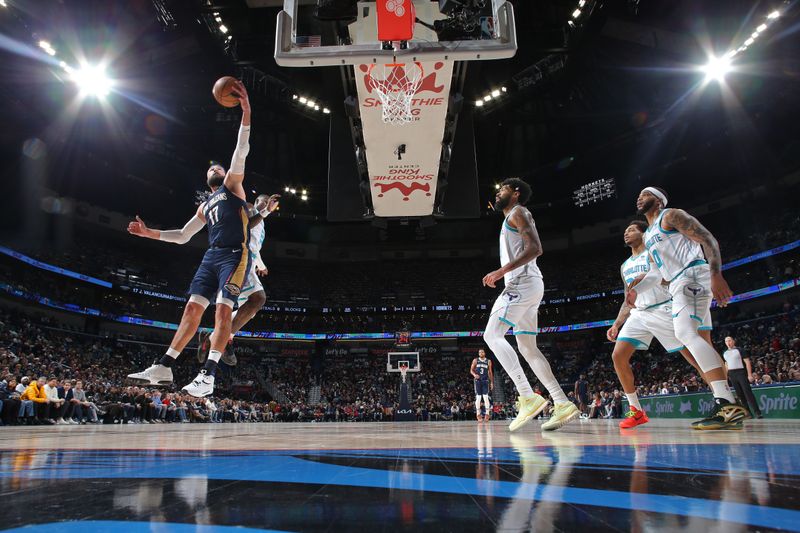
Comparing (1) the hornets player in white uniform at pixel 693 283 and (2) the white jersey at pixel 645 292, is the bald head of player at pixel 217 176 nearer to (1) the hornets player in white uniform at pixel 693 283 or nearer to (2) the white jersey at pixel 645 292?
(1) the hornets player in white uniform at pixel 693 283

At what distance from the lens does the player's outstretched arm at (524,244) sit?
4324 millimetres

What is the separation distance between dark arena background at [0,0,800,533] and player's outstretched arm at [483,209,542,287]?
29 millimetres

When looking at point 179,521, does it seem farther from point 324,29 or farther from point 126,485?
point 324,29

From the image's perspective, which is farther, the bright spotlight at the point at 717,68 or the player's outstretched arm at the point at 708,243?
the bright spotlight at the point at 717,68

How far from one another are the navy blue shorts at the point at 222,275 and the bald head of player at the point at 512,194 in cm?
244

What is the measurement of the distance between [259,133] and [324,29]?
16539 mm

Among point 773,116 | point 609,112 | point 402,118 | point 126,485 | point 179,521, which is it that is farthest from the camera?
point 609,112

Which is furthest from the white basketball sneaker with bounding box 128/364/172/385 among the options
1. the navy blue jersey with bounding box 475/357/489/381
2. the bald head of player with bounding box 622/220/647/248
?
the navy blue jersey with bounding box 475/357/489/381

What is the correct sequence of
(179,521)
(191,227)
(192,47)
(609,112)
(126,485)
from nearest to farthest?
(179,521) < (126,485) < (191,227) < (192,47) < (609,112)

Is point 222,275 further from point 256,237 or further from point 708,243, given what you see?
point 708,243

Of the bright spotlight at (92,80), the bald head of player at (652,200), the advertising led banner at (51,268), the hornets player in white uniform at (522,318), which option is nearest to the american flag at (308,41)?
the hornets player in white uniform at (522,318)

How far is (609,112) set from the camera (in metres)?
22.1

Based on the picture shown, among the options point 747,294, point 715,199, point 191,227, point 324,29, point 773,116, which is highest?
point 773,116

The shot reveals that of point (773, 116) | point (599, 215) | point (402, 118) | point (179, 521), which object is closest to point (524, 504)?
point (179, 521)
